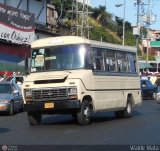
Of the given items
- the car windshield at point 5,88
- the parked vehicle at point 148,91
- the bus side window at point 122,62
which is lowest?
the parked vehicle at point 148,91

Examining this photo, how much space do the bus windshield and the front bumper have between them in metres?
1.30

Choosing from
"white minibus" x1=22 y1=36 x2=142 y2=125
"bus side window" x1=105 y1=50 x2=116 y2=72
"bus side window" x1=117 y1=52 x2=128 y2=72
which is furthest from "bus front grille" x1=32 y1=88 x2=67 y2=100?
"bus side window" x1=117 y1=52 x2=128 y2=72

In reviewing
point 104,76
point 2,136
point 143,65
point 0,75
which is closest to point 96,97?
point 104,76

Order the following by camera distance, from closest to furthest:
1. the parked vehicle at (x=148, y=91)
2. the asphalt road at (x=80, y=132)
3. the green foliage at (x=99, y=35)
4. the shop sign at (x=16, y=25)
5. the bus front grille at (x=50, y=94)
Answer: the asphalt road at (x=80, y=132), the bus front grille at (x=50, y=94), the shop sign at (x=16, y=25), the parked vehicle at (x=148, y=91), the green foliage at (x=99, y=35)

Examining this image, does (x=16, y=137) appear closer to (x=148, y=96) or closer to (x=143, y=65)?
(x=148, y=96)

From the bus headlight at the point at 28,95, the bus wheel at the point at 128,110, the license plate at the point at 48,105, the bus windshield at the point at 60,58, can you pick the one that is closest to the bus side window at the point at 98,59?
the bus windshield at the point at 60,58

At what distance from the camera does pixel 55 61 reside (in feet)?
59.4

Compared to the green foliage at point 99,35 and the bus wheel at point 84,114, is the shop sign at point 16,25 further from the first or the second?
the green foliage at point 99,35

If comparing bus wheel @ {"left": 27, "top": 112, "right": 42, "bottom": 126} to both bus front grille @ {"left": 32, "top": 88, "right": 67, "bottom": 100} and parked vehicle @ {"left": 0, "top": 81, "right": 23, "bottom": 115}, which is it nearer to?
bus front grille @ {"left": 32, "top": 88, "right": 67, "bottom": 100}

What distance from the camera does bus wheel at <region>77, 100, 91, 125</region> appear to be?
17297mm

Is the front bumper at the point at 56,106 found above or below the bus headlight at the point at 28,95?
below

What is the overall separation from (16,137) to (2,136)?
0.54 metres

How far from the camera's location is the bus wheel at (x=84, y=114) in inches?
681

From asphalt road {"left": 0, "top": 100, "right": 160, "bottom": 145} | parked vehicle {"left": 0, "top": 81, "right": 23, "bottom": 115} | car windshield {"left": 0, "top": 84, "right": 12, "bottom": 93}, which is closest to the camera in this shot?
asphalt road {"left": 0, "top": 100, "right": 160, "bottom": 145}
